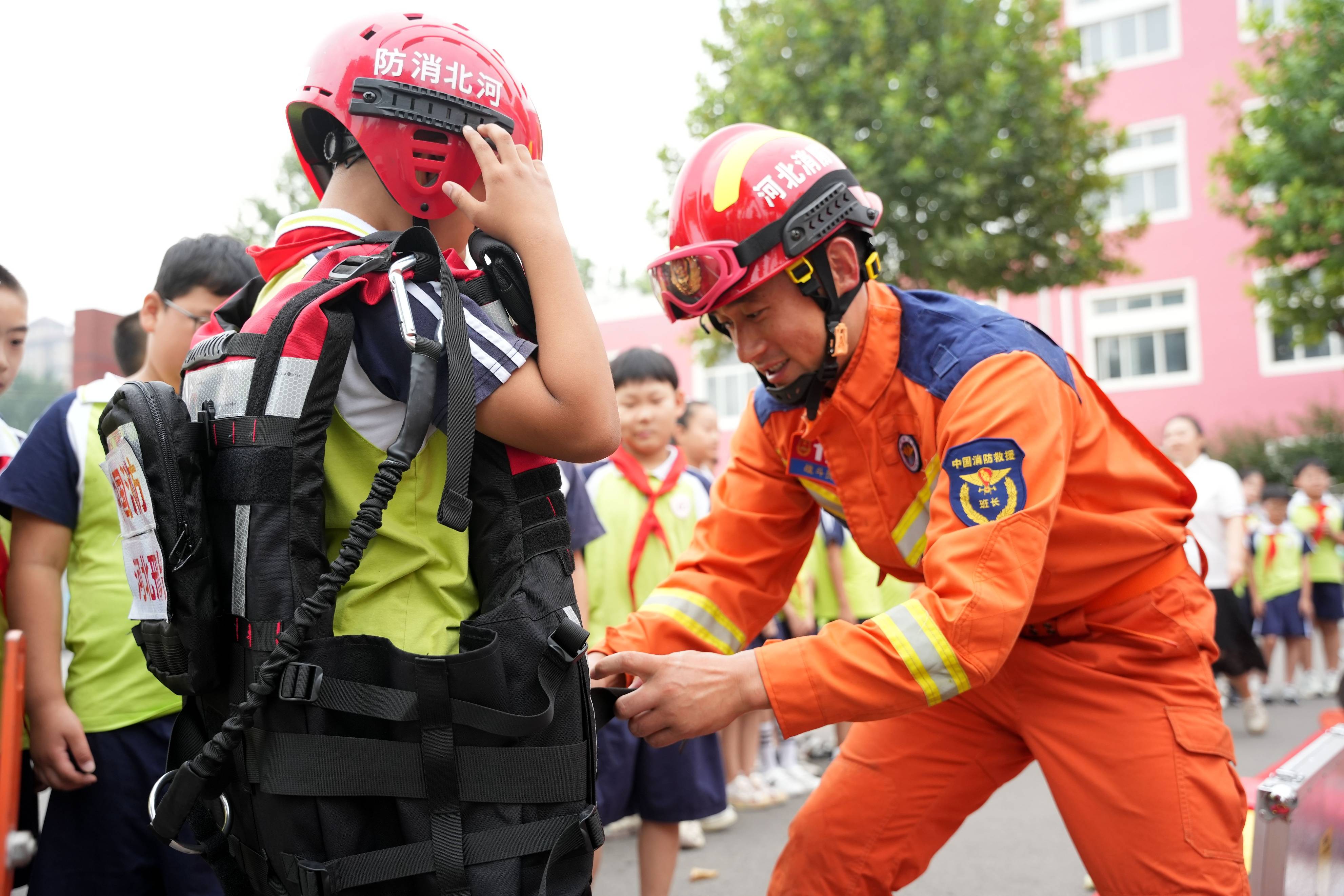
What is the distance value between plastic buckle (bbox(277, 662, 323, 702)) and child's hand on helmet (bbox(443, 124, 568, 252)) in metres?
0.71

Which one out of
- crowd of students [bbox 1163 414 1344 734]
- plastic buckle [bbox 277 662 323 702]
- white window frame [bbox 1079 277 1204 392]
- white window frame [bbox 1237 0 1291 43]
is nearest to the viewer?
plastic buckle [bbox 277 662 323 702]

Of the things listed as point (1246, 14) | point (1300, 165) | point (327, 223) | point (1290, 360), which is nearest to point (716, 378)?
point (1290, 360)

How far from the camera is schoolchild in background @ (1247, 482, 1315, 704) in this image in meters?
9.77

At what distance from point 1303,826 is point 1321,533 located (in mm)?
8909

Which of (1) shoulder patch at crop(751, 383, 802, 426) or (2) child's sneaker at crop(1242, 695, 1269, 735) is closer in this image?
(1) shoulder patch at crop(751, 383, 802, 426)

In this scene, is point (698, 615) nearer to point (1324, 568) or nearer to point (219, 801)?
point (219, 801)

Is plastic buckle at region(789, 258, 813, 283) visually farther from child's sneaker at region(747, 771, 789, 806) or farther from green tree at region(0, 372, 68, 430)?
green tree at region(0, 372, 68, 430)

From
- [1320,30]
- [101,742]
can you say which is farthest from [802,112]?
[101,742]

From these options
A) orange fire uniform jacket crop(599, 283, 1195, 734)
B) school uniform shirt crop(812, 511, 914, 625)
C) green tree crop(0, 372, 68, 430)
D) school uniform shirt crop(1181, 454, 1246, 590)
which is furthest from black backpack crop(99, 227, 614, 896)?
green tree crop(0, 372, 68, 430)

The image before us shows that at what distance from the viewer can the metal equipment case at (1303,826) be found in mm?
2545

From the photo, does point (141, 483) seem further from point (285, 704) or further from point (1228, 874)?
point (1228, 874)

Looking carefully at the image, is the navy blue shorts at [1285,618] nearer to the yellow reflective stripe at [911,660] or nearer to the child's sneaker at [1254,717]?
the child's sneaker at [1254,717]

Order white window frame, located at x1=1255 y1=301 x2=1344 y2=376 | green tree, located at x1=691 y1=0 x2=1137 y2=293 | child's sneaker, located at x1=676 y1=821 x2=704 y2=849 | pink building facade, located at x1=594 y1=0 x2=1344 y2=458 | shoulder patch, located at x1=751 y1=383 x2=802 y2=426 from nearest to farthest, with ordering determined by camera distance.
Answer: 1. shoulder patch, located at x1=751 y1=383 x2=802 y2=426
2. child's sneaker, located at x1=676 y1=821 x2=704 y2=849
3. green tree, located at x1=691 y1=0 x2=1137 y2=293
4. white window frame, located at x1=1255 y1=301 x2=1344 y2=376
5. pink building facade, located at x1=594 y1=0 x2=1344 y2=458

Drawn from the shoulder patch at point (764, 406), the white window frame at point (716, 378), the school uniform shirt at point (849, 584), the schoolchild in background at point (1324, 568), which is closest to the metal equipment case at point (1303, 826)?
the shoulder patch at point (764, 406)
